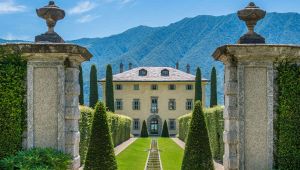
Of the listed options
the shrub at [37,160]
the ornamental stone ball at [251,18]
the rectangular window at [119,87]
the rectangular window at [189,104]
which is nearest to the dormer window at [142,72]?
the rectangular window at [119,87]

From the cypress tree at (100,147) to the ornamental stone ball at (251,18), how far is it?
3807 millimetres

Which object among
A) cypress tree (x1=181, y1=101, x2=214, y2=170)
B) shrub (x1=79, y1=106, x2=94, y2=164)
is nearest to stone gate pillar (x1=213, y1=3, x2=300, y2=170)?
cypress tree (x1=181, y1=101, x2=214, y2=170)

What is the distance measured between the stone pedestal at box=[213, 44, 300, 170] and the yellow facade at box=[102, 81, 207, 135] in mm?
50443

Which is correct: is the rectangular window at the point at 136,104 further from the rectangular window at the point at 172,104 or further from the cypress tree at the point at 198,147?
the cypress tree at the point at 198,147

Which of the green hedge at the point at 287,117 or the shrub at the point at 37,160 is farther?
the green hedge at the point at 287,117

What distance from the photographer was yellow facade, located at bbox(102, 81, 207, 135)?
2364 inches

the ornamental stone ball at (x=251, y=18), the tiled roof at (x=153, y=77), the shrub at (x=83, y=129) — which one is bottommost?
the shrub at (x=83, y=129)

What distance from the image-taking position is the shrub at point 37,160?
8.18 metres

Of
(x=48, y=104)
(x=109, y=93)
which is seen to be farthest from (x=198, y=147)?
(x=109, y=93)

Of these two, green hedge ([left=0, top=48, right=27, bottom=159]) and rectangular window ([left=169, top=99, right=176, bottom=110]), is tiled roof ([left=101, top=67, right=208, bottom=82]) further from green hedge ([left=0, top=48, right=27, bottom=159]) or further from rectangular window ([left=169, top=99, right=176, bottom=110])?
green hedge ([left=0, top=48, right=27, bottom=159])

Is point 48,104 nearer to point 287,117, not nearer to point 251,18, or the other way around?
point 251,18

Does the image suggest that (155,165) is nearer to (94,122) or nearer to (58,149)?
(94,122)

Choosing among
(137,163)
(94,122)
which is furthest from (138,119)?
(94,122)

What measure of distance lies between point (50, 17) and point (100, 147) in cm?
330
